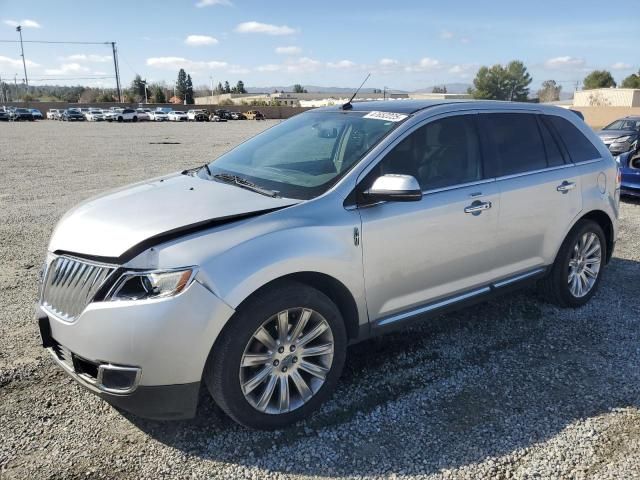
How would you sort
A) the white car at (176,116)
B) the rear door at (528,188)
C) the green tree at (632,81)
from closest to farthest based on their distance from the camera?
1. the rear door at (528,188)
2. the white car at (176,116)
3. the green tree at (632,81)

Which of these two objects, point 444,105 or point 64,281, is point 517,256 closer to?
point 444,105

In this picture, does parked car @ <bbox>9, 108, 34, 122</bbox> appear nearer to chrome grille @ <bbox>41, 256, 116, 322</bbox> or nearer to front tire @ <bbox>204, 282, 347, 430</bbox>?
chrome grille @ <bbox>41, 256, 116, 322</bbox>

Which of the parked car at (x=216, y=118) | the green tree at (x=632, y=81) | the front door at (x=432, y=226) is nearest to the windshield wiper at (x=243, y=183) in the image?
the front door at (x=432, y=226)

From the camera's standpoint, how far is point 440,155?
12.4 ft

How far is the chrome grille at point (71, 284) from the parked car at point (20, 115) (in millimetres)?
65912

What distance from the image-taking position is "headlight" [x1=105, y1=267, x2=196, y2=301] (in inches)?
103

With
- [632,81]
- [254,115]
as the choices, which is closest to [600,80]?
[632,81]

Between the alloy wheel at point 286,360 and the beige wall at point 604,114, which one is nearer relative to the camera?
the alloy wheel at point 286,360

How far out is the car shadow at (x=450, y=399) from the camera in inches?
114

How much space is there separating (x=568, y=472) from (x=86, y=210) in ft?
10.3

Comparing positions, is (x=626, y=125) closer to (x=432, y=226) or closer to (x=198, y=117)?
(x=432, y=226)

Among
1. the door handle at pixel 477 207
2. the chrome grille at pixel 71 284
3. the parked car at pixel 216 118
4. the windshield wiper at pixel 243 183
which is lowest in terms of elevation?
the chrome grille at pixel 71 284

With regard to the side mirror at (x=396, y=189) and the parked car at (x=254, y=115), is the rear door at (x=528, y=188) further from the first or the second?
the parked car at (x=254, y=115)

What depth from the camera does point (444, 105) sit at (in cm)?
398
